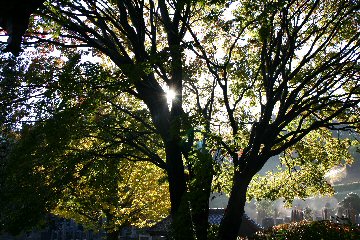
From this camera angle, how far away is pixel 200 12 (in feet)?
41.8

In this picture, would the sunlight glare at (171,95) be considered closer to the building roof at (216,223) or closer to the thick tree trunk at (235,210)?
the thick tree trunk at (235,210)

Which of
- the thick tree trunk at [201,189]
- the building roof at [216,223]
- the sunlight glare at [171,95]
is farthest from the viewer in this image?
the building roof at [216,223]

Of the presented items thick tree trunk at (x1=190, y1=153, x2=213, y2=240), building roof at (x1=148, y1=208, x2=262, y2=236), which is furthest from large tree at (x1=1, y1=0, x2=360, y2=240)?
building roof at (x1=148, y1=208, x2=262, y2=236)

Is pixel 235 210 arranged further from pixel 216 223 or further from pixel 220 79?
pixel 216 223

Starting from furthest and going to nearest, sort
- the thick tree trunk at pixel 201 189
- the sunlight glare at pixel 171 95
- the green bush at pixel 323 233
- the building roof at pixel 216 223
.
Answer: the building roof at pixel 216 223
the green bush at pixel 323 233
the sunlight glare at pixel 171 95
the thick tree trunk at pixel 201 189

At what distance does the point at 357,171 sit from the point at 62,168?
3397 inches

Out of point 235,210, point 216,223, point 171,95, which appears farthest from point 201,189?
point 216,223

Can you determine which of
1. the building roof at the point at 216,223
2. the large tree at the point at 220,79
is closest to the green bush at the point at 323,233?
the large tree at the point at 220,79

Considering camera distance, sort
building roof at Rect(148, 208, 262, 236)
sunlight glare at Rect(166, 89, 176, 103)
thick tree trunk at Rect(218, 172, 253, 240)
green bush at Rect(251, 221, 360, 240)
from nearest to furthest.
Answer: thick tree trunk at Rect(218, 172, 253, 240) < sunlight glare at Rect(166, 89, 176, 103) < green bush at Rect(251, 221, 360, 240) < building roof at Rect(148, 208, 262, 236)

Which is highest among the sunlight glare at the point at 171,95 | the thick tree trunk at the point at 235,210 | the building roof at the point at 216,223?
the sunlight glare at the point at 171,95

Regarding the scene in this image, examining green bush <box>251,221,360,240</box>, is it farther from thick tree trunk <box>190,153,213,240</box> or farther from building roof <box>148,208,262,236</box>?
building roof <box>148,208,262,236</box>

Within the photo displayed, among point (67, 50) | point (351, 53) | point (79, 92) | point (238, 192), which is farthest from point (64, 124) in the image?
point (351, 53)

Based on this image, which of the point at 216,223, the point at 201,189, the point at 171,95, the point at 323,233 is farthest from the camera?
the point at 216,223

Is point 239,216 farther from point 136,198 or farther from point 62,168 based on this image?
point 136,198
